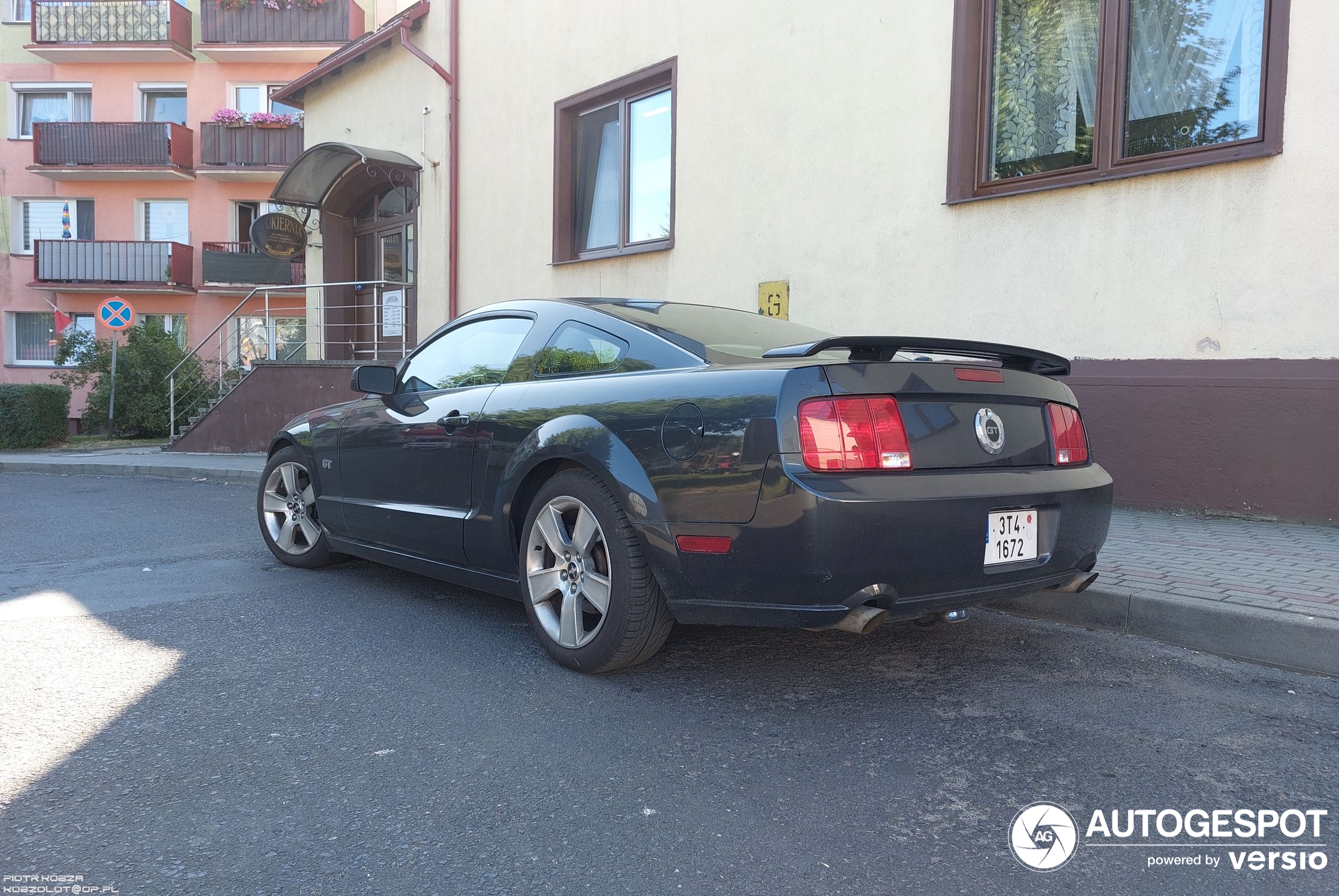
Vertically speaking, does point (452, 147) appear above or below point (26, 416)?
above

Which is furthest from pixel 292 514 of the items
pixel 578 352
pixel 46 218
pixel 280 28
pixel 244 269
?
pixel 46 218

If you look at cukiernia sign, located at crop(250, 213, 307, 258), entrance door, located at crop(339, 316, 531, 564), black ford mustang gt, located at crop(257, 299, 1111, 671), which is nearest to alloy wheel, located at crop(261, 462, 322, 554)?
entrance door, located at crop(339, 316, 531, 564)

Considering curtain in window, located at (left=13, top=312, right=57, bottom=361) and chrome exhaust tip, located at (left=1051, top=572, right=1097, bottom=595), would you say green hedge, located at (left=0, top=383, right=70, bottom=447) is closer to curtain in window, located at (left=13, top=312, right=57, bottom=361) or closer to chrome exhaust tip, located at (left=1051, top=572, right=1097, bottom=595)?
curtain in window, located at (left=13, top=312, right=57, bottom=361)

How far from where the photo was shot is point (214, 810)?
8.46 feet

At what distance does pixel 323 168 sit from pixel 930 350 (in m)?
13.8

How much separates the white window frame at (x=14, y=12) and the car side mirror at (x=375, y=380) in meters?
31.5

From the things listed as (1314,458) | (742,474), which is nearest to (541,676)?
(742,474)

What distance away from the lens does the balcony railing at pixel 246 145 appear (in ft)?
88.9

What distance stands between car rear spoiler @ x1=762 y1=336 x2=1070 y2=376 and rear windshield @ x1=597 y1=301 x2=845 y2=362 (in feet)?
0.78

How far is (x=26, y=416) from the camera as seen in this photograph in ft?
58.9

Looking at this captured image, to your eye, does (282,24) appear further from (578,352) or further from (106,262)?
(578,352)

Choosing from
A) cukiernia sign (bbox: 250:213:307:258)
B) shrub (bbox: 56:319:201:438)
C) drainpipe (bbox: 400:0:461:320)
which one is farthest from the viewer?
shrub (bbox: 56:319:201:438)

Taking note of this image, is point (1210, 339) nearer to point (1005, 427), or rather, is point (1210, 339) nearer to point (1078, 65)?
point (1078, 65)

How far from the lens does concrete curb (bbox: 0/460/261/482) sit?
39.0 feet
